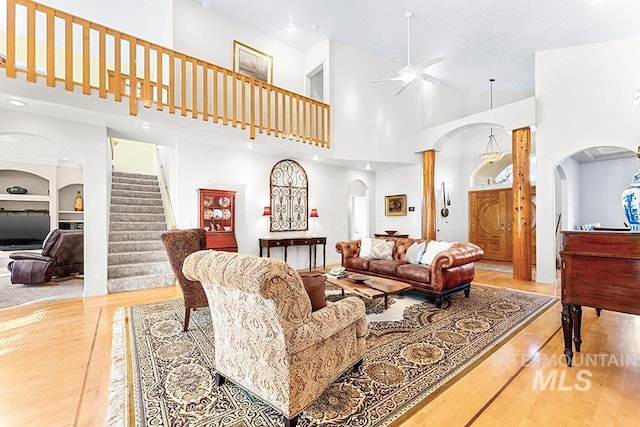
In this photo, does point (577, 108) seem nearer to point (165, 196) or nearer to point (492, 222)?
point (492, 222)

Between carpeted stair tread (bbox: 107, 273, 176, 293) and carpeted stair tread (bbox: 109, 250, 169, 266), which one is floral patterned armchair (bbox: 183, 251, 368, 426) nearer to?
carpeted stair tread (bbox: 107, 273, 176, 293)

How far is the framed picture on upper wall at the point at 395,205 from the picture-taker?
7.78 metres

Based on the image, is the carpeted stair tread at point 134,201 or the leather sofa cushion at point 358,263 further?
the carpeted stair tread at point 134,201

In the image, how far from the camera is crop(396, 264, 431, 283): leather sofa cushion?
13.2 ft

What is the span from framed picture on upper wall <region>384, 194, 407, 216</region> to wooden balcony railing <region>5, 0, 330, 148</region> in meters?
2.73

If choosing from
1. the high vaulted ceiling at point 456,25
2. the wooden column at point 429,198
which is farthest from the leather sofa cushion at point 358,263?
the high vaulted ceiling at point 456,25

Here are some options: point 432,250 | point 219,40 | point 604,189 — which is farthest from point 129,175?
point 604,189

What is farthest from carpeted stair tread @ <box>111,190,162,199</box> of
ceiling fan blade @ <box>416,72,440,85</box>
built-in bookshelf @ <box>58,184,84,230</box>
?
ceiling fan blade @ <box>416,72,440,85</box>

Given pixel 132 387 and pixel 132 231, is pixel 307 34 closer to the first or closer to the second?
pixel 132 231

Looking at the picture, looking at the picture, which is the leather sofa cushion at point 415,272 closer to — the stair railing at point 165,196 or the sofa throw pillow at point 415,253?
the sofa throw pillow at point 415,253

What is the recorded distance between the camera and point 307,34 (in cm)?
646

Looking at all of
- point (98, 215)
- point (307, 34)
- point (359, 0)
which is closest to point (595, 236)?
point (359, 0)

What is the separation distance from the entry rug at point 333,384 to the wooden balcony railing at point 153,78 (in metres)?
3.07

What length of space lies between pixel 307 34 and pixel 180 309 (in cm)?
604
